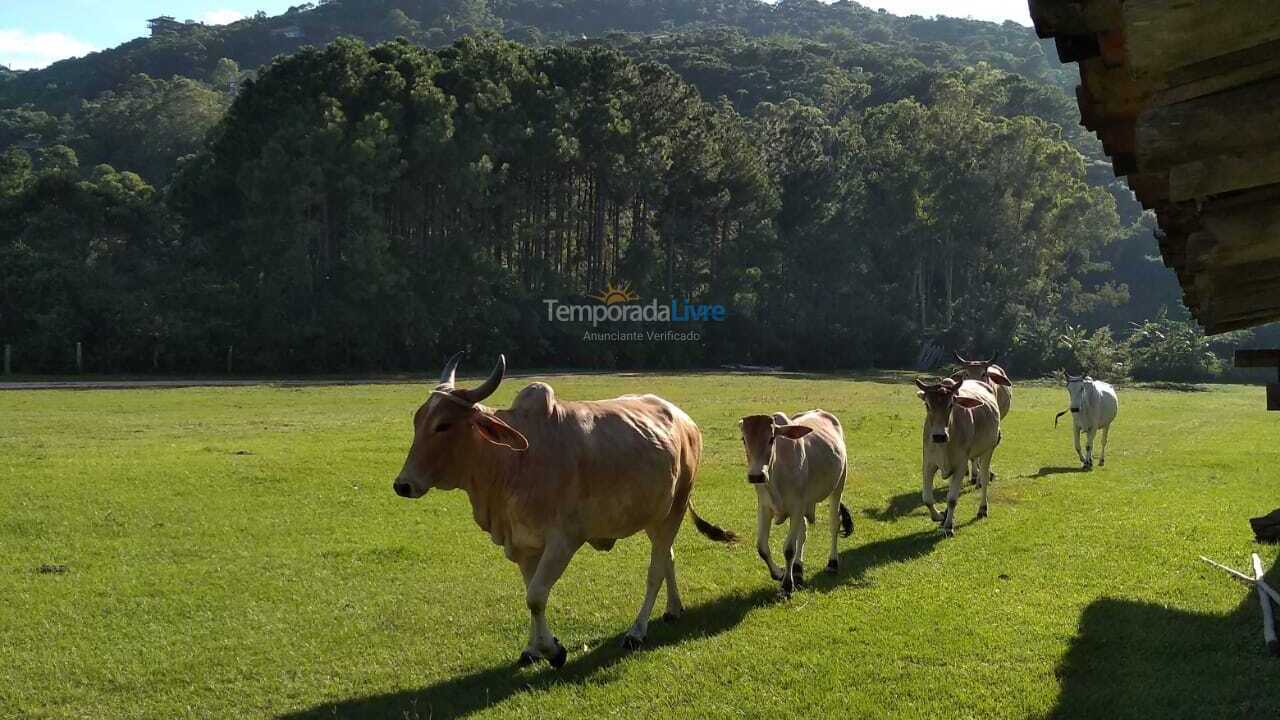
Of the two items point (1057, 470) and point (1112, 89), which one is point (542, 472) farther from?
point (1057, 470)

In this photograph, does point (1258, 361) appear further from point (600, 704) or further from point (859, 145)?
point (859, 145)

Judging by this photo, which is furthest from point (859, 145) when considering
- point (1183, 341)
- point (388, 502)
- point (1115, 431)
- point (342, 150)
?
point (388, 502)

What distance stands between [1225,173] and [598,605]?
7036mm

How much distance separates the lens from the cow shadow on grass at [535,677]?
736 centimetres

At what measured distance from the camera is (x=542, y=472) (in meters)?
8.27

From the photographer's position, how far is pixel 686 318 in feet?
190

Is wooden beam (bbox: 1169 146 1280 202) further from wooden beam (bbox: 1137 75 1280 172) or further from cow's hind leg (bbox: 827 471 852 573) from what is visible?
cow's hind leg (bbox: 827 471 852 573)

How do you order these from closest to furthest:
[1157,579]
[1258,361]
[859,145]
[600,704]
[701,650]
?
[600,704]
[701,650]
[1258,361]
[1157,579]
[859,145]

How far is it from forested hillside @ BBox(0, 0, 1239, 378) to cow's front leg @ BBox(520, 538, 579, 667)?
129ft

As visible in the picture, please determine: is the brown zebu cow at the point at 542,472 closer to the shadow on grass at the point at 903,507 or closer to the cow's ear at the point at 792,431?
the cow's ear at the point at 792,431

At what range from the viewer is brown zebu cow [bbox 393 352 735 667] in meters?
8.11

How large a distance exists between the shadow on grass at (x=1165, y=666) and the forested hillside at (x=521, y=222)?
40.2 metres

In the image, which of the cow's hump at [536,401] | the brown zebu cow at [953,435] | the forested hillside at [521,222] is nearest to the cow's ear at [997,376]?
the brown zebu cow at [953,435]

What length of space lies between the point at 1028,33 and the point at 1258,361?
209575 mm
